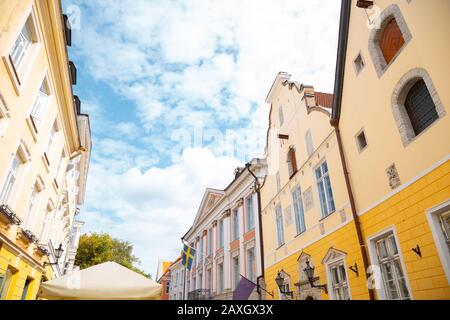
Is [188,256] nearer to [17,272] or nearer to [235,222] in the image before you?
[235,222]

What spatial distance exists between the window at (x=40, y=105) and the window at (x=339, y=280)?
11088 mm

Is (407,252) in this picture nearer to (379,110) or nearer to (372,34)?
(379,110)

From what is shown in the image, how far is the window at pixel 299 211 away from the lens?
12868 millimetres

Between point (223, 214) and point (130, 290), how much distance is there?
20.5 meters

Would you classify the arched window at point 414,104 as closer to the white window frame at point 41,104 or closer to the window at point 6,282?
the white window frame at point 41,104

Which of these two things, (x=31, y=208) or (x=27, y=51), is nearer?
(x=27, y=51)

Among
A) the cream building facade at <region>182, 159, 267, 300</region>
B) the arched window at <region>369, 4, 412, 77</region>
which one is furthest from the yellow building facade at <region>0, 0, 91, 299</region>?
the cream building facade at <region>182, 159, 267, 300</region>

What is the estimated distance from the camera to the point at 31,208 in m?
11.4

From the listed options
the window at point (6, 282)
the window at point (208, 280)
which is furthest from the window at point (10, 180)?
the window at point (208, 280)

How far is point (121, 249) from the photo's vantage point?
4472cm

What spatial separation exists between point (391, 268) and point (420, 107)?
4104 mm

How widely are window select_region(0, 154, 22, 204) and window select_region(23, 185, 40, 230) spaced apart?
207 centimetres

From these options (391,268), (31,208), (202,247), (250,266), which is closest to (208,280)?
(202,247)
